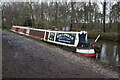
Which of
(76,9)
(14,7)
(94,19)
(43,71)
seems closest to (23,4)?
(14,7)

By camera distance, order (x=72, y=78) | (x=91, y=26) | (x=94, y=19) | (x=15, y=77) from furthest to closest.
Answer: (x=94, y=19) → (x=91, y=26) → (x=72, y=78) → (x=15, y=77)

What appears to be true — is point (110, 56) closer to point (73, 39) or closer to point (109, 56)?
point (109, 56)

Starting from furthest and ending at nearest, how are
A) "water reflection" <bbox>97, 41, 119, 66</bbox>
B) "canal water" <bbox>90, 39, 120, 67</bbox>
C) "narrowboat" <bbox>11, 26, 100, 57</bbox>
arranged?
"narrowboat" <bbox>11, 26, 100, 57</bbox> → "water reflection" <bbox>97, 41, 119, 66</bbox> → "canal water" <bbox>90, 39, 120, 67</bbox>

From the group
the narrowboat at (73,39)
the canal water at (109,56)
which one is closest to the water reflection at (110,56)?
the canal water at (109,56)

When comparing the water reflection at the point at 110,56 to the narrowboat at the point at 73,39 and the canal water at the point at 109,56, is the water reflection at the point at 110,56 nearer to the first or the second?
the canal water at the point at 109,56

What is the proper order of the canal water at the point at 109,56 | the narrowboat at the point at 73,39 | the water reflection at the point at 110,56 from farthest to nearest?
the narrowboat at the point at 73,39
the water reflection at the point at 110,56
the canal water at the point at 109,56

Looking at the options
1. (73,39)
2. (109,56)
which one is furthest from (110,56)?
(73,39)

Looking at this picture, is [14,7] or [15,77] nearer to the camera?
[15,77]

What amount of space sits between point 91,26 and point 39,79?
35.1 meters

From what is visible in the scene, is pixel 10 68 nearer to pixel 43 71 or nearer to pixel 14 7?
pixel 43 71

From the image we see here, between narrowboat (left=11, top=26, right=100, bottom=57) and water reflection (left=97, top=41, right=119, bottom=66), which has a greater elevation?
narrowboat (left=11, top=26, right=100, bottom=57)

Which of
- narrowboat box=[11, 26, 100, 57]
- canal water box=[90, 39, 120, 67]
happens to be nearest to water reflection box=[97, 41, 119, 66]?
canal water box=[90, 39, 120, 67]

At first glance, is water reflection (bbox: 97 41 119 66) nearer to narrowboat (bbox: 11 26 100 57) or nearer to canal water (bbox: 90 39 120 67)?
canal water (bbox: 90 39 120 67)

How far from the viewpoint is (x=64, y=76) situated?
8.33 meters
